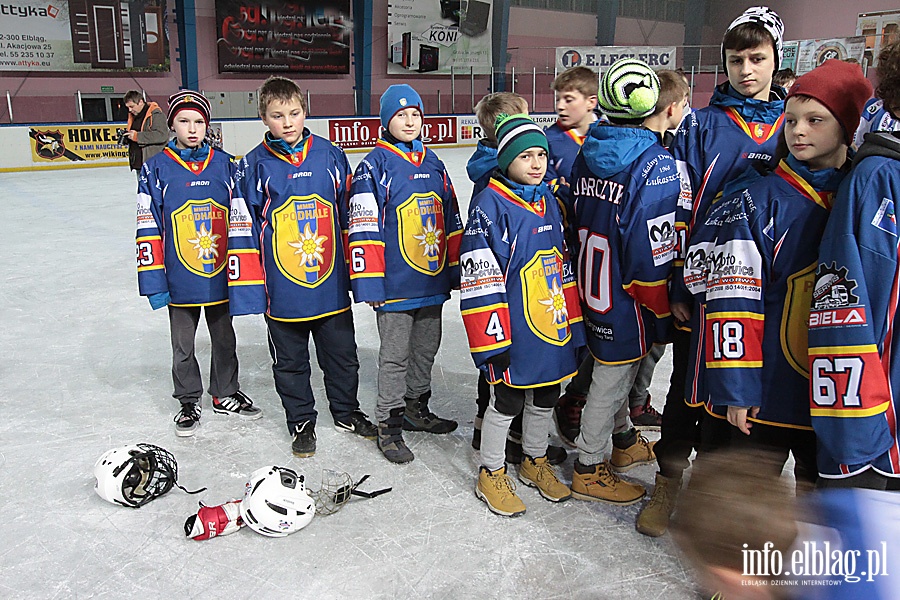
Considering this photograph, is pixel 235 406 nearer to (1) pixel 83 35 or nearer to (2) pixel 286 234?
(2) pixel 286 234


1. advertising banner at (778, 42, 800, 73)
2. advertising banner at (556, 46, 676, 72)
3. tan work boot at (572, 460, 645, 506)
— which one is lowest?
tan work boot at (572, 460, 645, 506)

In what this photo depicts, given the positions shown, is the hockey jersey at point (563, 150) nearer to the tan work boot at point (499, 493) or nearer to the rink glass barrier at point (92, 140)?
the tan work boot at point (499, 493)

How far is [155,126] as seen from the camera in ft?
25.8

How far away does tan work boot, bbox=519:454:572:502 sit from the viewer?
248cm

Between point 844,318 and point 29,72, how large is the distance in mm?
16076

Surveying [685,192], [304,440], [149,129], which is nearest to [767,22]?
[685,192]

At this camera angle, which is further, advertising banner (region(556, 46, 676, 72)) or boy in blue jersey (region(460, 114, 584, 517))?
advertising banner (region(556, 46, 676, 72))

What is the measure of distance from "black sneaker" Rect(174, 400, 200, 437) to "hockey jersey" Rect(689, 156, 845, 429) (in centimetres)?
215

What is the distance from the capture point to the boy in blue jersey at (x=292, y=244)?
108 inches

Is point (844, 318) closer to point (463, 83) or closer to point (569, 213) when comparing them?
point (569, 213)

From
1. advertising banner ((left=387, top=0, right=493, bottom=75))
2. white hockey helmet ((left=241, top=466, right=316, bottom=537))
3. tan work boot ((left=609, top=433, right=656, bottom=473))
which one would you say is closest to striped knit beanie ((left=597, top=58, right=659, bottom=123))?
tan work boot ((left=609, top=433, right=656, bottom=473))

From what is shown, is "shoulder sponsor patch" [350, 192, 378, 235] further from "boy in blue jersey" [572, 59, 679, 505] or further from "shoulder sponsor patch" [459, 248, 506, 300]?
"boy in blue jersey" [572, 59, 679, 505]

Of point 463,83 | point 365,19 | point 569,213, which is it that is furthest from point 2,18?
point 569,213

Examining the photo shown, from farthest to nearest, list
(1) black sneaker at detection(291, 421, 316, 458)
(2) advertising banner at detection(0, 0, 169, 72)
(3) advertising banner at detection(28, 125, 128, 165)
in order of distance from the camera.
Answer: (2) advertising banner at detection(0, 0, 169, 72) < (3) advertising banner at detection(28, 125, 128, 165) < (1) black sneaker at detection(291, 421, 316, 458)
